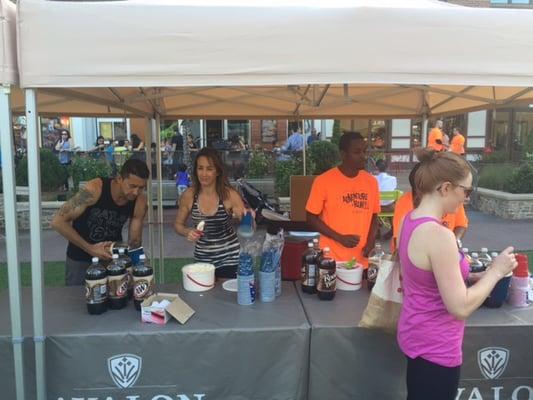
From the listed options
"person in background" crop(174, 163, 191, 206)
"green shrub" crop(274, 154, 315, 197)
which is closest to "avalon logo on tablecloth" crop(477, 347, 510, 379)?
"green shrub" crop(274, 154, 315, 197)

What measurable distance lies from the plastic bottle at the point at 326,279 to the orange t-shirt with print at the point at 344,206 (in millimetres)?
646

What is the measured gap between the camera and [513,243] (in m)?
7.38

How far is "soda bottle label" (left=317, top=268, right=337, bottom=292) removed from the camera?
2.49 meters

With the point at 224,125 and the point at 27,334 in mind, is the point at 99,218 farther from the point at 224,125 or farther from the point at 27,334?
the point at 224,125

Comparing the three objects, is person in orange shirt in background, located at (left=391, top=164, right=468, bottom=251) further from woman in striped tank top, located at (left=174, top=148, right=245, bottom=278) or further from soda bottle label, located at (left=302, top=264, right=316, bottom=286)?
woman in striped tank top, located at (left=174, top=148, right=245, bottom=278)

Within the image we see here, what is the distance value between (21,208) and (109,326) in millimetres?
7119

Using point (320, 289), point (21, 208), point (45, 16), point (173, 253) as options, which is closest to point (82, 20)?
point (45, 16)

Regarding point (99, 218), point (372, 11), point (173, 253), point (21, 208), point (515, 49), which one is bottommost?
point (173, 253)

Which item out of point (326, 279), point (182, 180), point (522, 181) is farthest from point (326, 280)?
Answer: point (522, 181)

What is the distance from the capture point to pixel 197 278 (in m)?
2.64

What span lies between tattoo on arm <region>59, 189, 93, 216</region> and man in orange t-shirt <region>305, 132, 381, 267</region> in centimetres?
151

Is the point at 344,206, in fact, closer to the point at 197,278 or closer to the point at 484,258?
the point at 484,258

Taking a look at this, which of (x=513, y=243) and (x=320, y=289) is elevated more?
(x=320, y=289)

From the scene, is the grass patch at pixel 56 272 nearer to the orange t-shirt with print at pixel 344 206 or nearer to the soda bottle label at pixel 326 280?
the orange t-shirt with print at pixel 344 206
